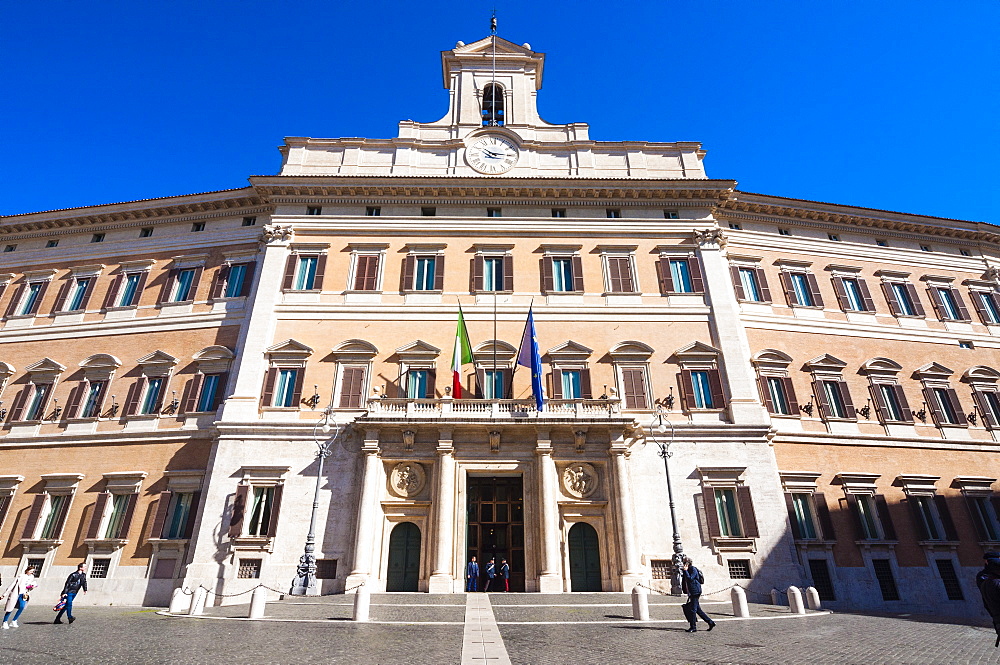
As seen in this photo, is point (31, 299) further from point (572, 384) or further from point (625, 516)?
point (625, 516)

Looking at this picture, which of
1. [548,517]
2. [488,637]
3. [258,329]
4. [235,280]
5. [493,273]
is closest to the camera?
[488,637]

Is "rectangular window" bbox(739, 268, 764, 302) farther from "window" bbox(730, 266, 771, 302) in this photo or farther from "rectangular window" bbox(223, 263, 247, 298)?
"rectangular window" bbox(223, 263, 247, 298)

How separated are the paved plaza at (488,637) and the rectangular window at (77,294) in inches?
565

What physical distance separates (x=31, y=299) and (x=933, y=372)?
1585 inches

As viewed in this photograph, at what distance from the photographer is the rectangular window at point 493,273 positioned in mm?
22906

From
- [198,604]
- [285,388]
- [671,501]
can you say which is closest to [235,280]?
[285,388]

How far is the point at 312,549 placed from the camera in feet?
56.0

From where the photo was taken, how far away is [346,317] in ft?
72.5

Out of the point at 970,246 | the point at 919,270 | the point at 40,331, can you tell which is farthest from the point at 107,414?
the point at 970,246

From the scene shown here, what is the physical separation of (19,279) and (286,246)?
13435 mm

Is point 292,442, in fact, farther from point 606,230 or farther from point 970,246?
point 970,246

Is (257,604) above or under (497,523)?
under

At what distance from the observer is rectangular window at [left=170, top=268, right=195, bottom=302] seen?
2352 cm

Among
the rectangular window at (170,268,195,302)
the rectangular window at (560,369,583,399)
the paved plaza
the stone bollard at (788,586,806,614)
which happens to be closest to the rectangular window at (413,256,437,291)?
the rectangular window at (560,369,583,399)
